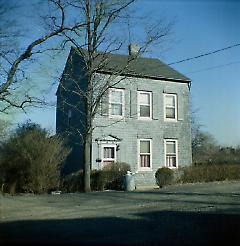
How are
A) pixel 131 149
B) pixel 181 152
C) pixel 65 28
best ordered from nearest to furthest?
pixel 65 28 → pixel 131 149 → pixel 181 152

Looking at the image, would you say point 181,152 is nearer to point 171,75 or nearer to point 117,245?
point 171,75

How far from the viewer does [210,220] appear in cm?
1062

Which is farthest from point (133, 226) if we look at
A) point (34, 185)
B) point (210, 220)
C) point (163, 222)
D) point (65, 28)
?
point (65, 28)

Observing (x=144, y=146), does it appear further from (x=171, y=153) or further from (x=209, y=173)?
→ (x=209, y=173)

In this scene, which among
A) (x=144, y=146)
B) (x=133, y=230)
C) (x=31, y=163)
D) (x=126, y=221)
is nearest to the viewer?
(x=133, y=230)

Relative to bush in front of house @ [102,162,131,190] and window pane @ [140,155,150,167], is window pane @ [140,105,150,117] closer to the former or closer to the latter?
window pane @ [140,155,150,167]

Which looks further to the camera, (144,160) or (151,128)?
(151,128)

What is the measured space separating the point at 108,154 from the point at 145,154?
2903mm

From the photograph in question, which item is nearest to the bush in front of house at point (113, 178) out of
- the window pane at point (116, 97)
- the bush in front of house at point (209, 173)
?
the bush in front of house at point (209, 173)

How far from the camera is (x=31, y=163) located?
20891 mm

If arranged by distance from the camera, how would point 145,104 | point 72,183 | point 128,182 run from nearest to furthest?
point 128,182
point 72,183
point 145,104

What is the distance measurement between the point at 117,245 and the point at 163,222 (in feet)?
9.13

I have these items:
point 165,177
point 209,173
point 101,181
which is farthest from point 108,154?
point 209,173

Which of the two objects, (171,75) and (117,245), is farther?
(171,75)
